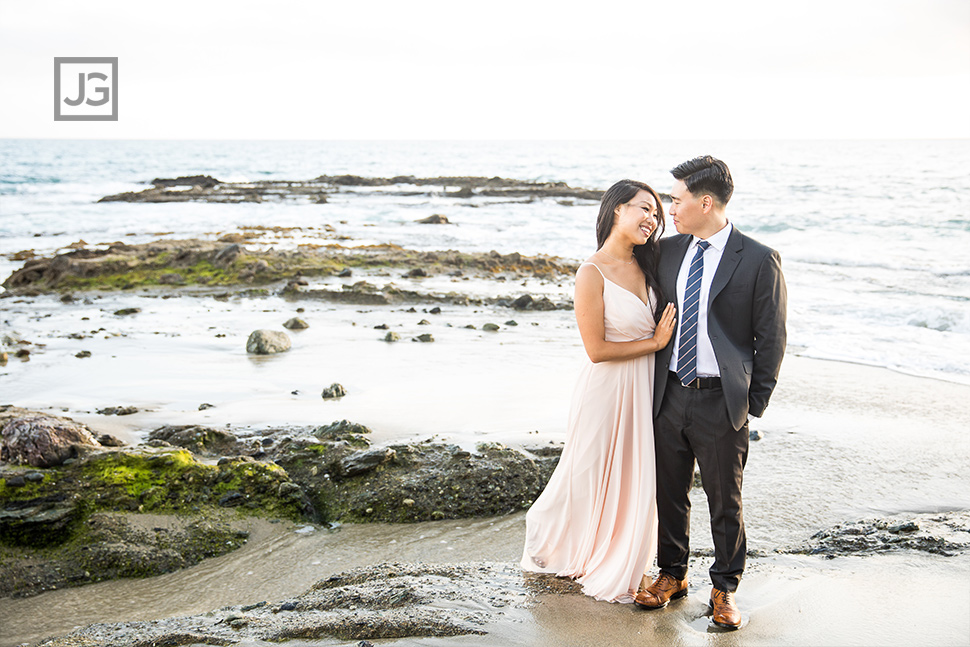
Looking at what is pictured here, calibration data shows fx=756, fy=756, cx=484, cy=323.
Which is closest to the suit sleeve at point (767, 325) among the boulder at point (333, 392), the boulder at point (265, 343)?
the boulder at point (333, 392)

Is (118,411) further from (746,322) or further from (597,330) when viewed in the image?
(746,322)

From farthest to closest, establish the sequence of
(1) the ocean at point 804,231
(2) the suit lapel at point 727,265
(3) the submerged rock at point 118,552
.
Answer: (1) the ocean at point 804,231 → (3) the submerged rock at point 118,552 → (2) the suit lapel at point 727,265

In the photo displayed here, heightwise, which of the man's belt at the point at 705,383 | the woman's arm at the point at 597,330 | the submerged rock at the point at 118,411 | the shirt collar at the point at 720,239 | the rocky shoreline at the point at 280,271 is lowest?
the submerged rock at the point at 118,411

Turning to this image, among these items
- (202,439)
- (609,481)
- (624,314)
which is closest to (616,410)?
(609,481)

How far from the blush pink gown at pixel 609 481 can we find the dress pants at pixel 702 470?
0.09 metres

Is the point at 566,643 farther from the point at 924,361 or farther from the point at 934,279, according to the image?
the point at 934,279

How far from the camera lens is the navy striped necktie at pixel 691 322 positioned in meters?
3.48

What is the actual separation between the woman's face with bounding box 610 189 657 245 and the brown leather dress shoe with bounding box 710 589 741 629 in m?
1.70

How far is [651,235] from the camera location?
3.75m

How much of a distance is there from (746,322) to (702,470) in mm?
726

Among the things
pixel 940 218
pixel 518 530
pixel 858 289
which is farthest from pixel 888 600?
pixel 940 218

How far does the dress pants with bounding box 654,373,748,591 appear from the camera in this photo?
3461 mm

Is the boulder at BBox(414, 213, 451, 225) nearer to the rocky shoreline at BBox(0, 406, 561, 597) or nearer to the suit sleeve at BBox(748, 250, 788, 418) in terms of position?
the rocky shoreline at BBox(0, 406, 561, 597)

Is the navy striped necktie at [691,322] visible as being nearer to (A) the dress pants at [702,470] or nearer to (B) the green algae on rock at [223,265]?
(A) the dress pants at [702,470]
